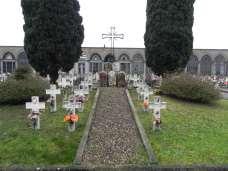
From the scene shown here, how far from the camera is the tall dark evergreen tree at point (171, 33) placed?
1089 inches

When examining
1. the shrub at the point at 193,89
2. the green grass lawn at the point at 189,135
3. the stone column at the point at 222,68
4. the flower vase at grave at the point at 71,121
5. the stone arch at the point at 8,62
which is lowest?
the green grass lawn at the point at 189,135

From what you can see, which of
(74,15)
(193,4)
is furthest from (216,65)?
(74,15)

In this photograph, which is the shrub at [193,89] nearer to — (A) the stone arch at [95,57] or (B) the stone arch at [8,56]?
(A) the stone arch at [95,57]

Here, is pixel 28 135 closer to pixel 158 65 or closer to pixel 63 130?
pixel 63 130

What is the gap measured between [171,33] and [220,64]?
32531 mm

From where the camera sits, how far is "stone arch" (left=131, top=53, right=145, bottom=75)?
55.8 m

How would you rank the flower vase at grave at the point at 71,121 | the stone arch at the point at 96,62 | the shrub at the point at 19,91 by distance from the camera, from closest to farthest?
1. the flower vase at grave at the point at 71,121
2. the shrub at the point at 19,91
3. the stone arch at the point at 96,62

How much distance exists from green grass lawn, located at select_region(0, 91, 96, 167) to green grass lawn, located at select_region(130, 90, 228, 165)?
245 centimetres

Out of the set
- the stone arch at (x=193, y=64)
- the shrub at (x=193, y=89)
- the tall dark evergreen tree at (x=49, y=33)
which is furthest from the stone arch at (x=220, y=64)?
the tall dark evergreen tree at (x=49, y=33)

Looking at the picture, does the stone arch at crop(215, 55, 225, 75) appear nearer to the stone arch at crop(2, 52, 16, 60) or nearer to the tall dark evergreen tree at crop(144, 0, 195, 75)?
the stone arch at crop(2, 52, 16, 60)

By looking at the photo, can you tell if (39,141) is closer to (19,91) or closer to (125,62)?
(19,91)

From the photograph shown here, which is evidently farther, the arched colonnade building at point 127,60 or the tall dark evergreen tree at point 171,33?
the arched colonnade building at point 127,60

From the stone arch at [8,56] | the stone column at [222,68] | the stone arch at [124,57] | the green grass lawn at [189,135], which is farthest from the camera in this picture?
the stone column at [222,68]

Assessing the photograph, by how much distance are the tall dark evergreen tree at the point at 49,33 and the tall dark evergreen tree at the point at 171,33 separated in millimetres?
5585
